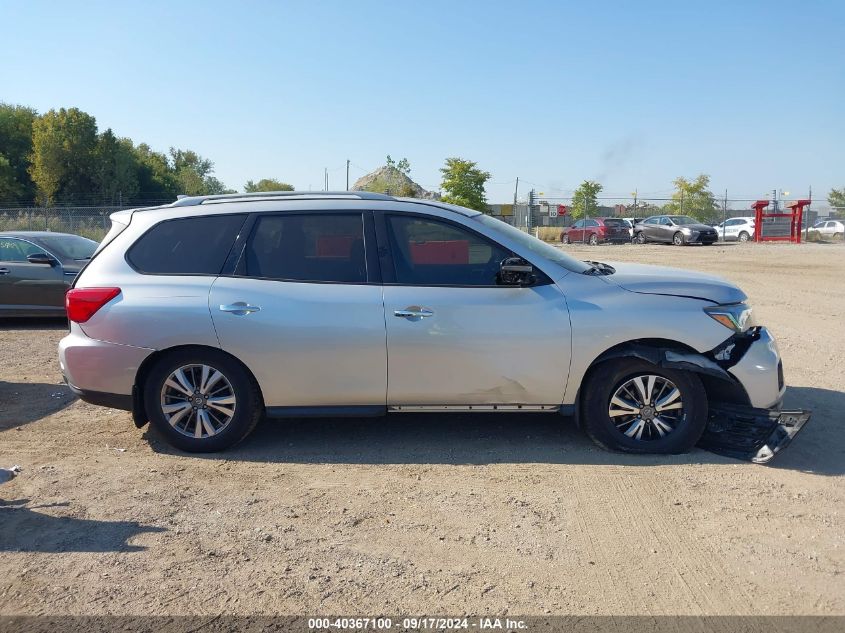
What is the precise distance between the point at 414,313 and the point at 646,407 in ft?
5.79

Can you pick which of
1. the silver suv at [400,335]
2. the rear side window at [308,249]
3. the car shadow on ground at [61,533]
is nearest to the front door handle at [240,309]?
the silver suv at [400,335]

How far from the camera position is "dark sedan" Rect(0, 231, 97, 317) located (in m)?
10.4

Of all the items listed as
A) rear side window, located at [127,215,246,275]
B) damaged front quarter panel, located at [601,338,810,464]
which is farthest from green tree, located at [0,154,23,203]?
damaged front quarter panel, located at [601,338,810,464]

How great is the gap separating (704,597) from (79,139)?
48.8 m

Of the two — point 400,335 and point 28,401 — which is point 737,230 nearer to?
point 400,335

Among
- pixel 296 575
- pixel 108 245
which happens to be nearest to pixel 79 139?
pixel 108 245

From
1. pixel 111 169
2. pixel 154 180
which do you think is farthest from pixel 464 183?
pixel 154 180

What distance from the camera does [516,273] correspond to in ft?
16.1

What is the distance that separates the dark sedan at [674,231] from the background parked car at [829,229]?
31.9ft

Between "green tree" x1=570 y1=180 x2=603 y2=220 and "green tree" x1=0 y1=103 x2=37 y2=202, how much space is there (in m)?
35.6

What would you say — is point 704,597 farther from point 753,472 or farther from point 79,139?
point 79,139

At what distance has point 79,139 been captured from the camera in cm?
4412

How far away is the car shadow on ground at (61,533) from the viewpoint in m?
3.70

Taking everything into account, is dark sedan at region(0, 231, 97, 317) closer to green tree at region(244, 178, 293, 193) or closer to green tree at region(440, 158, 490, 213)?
green tree at region(440, 158, 490, 213)
